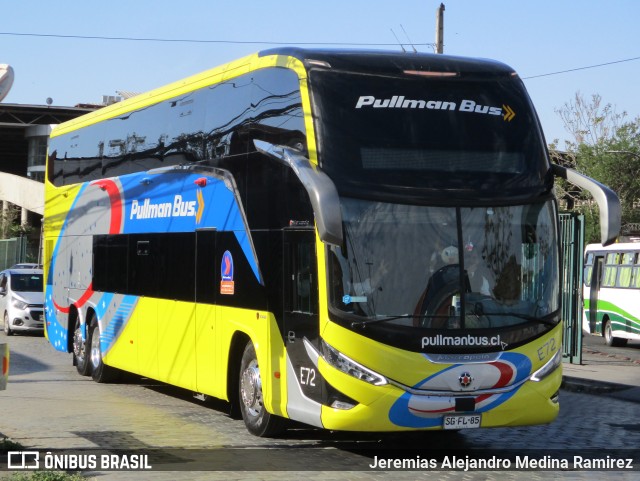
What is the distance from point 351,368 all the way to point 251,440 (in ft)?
7.42

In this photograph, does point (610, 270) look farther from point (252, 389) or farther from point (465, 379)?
point (465, 379)

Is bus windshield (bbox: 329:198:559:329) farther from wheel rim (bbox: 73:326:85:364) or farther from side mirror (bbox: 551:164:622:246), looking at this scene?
wheel rim (bbox: 73:326:85:364)

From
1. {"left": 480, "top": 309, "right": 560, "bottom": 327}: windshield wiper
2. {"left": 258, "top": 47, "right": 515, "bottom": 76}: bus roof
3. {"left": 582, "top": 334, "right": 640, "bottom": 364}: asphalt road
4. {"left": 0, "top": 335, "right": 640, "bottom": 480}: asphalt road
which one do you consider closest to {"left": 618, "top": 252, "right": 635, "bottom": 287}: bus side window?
{"left": 582, "top": 334, "right": 640, "bottom": 364}: asphalt road

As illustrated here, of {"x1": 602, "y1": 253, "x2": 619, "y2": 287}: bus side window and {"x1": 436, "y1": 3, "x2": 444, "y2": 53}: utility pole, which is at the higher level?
{"x1": 436, "y1": 3, "x2": 444, "y2": 53}: utility pole

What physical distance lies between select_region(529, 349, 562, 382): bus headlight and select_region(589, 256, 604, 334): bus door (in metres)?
23.5

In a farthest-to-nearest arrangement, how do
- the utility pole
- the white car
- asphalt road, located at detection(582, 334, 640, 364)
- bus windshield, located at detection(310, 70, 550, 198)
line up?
the white car
the utility pole
asphalt road, located at detection(582, 334, 640, 364)
bus windshield, located at detection(310, 70, 550, 198)

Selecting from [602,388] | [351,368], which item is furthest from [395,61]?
[602,388]

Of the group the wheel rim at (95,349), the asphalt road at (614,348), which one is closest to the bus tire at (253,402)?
the wheel rim at (95,349)

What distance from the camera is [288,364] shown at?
1195 centimetres

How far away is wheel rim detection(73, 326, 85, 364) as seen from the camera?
2034 cm

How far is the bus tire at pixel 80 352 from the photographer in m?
20.1

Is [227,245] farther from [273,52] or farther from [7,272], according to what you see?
[7,272]

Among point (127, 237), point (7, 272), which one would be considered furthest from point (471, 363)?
point (7, 272)

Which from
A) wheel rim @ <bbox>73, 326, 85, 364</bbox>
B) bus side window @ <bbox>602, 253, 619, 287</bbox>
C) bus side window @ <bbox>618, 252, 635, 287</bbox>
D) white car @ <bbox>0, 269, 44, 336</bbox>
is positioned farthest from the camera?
bus side window @ <bbox>602, 253, 619, 287</bbox>
